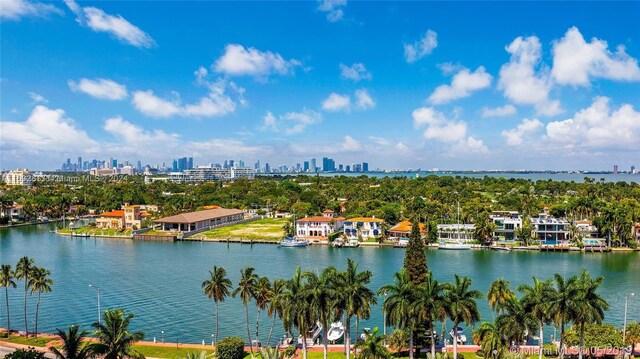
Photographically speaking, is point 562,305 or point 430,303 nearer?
point 562,305

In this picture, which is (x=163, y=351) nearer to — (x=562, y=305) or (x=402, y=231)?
(x=562, y=305)

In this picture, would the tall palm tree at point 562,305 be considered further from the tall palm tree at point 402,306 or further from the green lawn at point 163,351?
the green lawn at point 163,351

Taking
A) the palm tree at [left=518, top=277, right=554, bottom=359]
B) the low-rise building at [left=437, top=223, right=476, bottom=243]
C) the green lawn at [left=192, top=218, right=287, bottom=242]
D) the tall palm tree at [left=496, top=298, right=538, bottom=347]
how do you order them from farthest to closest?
the green lawn at [left=192, top=218, right=287, bottom=242] → the low-rise building at [left=437, top=223, right=476, bottom=243] → the palm tree at [left=518, top=277, right=554, bottom=359] → the tall palm tree at [left=496, top=298, right=538, bottom=347]

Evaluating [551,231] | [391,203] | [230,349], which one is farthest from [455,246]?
[230,349]

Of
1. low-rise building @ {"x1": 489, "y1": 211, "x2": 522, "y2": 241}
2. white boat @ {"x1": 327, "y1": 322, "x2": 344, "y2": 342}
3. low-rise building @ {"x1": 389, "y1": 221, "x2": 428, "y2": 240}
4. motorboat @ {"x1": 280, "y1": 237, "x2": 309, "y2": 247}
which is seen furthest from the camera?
low-rise building @ {"x1": 489, "y1": 211, "x2": 522, "y2": 241}

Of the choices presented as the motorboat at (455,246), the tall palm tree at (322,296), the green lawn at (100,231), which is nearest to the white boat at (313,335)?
the tall palm tree at (322,296)

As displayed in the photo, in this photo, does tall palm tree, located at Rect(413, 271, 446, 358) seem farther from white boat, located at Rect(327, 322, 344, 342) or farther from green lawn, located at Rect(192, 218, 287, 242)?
green lawn, located at Rect(192, 218, 287, 242)

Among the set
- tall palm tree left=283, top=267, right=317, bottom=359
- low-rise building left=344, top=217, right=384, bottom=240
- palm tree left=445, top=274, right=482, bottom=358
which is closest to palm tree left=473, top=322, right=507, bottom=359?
palm tree left=445, top=274, right=482, bottom=358
